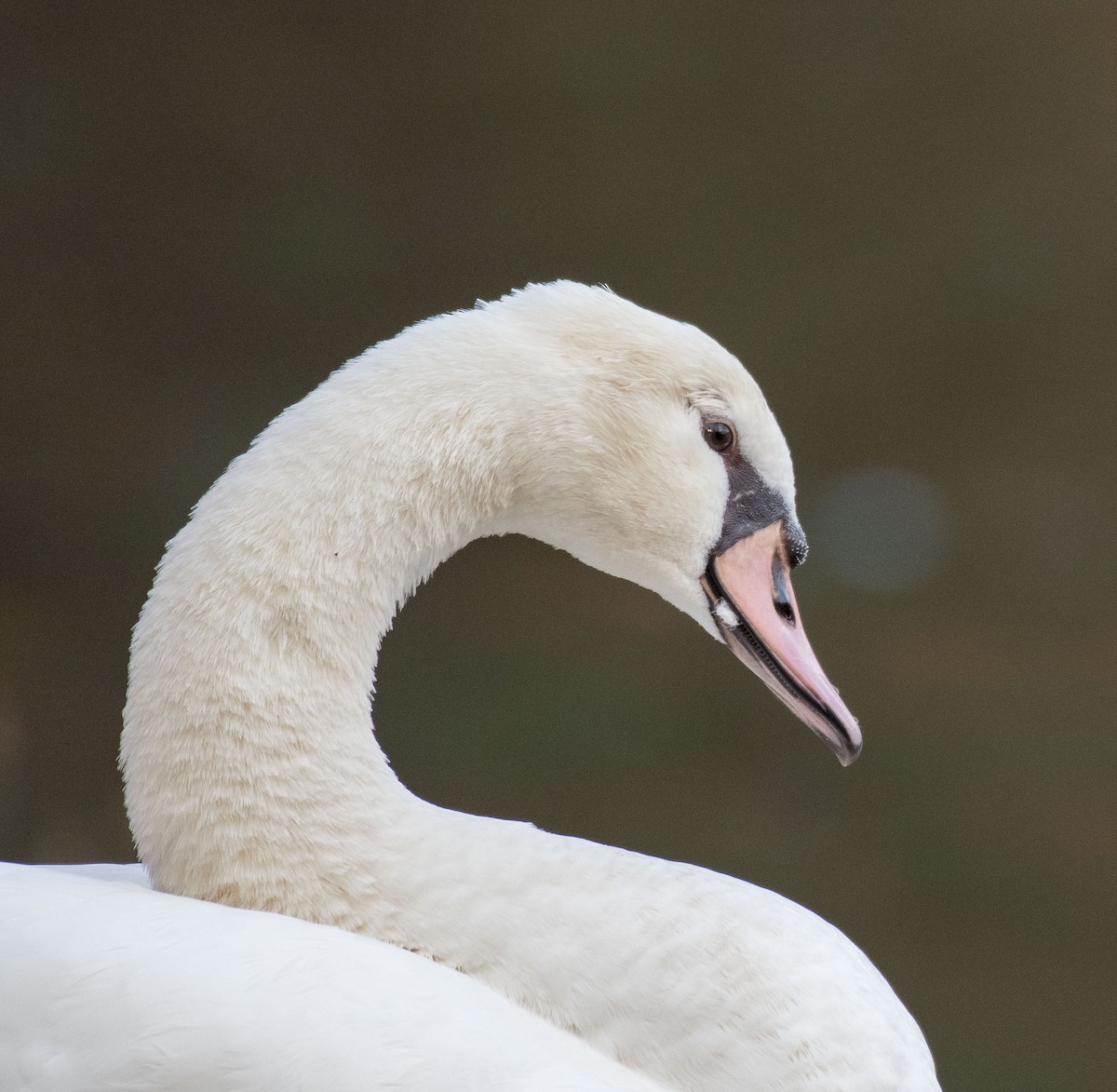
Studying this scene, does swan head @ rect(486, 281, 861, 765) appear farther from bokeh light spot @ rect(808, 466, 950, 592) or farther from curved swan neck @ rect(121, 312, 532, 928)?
bokeh light spot @ rect(808, 466, 950, 592)

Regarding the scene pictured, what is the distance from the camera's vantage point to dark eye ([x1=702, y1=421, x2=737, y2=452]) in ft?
3.27

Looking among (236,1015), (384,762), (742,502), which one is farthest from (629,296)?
(236,1015)

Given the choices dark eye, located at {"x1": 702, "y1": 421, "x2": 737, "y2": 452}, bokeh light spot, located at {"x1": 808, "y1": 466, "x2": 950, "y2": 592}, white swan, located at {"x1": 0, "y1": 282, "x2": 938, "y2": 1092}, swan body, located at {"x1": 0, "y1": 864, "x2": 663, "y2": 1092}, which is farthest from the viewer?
bokeh light spot, located at {"x1": 808, "y1": 466, "x2": 950, "y2": 592}

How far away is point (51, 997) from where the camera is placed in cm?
81

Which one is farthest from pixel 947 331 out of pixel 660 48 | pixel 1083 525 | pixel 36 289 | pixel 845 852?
pixel 36 289

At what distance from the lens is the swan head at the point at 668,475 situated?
970 mm

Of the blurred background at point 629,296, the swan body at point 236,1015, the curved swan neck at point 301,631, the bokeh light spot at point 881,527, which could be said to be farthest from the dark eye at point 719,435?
the bokeh light spot at point 881,527

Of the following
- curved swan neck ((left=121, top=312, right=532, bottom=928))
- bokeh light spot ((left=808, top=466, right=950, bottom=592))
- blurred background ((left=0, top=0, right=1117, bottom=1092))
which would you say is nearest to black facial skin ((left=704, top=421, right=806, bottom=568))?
curved swan neck ((left=121, top=312, right=532, bottom=928))

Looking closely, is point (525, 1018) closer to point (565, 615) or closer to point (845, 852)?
point (845, 852)

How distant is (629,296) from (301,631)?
2.02 meters

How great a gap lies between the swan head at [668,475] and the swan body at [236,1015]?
309mm

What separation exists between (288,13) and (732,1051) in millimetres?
2444

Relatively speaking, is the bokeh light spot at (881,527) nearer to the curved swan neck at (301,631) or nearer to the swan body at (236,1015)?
the curved swan neck at (301,631)

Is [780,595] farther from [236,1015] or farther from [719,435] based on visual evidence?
[236,1015]
